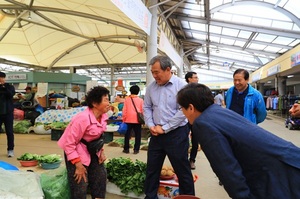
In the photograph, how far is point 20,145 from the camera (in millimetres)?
6828

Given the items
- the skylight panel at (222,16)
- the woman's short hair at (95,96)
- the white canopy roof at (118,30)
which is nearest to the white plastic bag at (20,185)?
the woman's short hair at (95,96)

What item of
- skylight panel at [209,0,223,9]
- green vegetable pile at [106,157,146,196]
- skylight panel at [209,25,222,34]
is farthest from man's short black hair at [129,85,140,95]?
skylight panel at [209,25,222,34]

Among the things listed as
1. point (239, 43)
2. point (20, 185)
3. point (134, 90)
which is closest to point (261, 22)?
point (239, 43)

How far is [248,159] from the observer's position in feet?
4.14

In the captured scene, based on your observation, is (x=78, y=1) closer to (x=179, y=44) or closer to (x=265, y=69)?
(x=179, y=44)

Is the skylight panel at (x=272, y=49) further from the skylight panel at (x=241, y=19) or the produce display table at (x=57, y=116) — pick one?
the produce display table at (x=57, y=116)

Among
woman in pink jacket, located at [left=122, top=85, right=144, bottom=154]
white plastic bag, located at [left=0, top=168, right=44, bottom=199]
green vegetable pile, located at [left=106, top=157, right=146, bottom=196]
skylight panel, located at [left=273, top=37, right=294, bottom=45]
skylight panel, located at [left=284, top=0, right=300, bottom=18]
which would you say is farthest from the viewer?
skylight panel, located at [left=273, top=37, right=294, bottom=45]

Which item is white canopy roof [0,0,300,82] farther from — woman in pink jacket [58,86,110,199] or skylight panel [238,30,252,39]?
woman in pink jacket [58,86,110,199]

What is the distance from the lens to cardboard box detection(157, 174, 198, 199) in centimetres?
296

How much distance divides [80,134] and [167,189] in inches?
50.0

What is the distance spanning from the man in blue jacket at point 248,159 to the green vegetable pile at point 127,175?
6.75ft

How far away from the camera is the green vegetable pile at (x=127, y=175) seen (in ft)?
10.5

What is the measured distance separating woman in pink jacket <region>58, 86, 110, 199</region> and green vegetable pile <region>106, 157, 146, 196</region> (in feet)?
2.04

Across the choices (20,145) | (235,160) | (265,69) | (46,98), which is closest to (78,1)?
(46,98)
